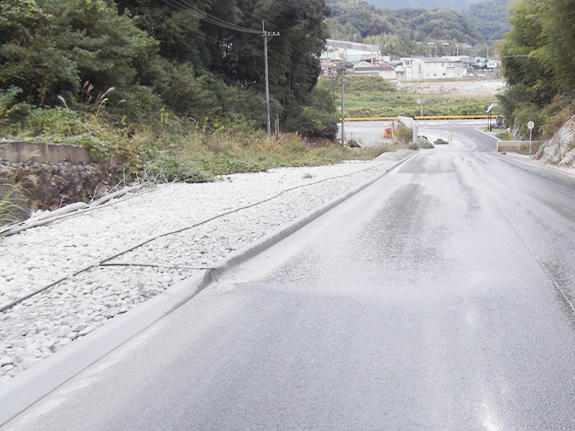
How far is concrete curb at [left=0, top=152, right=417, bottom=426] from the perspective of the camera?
3391 millimetres

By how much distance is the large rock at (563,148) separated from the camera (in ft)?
97.4

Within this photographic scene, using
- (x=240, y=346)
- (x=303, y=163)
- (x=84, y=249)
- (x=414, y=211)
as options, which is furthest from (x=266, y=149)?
(x=240, y=346)

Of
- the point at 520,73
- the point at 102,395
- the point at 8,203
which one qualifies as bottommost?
the point at 102,395

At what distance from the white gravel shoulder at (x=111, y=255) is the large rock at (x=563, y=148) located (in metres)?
22.8

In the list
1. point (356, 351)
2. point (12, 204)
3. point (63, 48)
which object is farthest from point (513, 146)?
point (356, 351)

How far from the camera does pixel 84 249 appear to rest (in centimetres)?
679

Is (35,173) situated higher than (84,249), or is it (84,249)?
(35,173)

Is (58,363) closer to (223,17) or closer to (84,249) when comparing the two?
(84,249)

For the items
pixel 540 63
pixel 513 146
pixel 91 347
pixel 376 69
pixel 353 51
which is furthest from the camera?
pixel 353 51

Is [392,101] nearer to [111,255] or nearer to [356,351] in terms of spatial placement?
[111,255]

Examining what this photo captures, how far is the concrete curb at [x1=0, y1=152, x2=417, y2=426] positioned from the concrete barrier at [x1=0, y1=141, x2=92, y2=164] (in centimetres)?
474

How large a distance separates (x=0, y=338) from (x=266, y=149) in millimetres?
20712

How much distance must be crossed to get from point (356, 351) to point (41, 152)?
7.52 m

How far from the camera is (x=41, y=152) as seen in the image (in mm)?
9500
